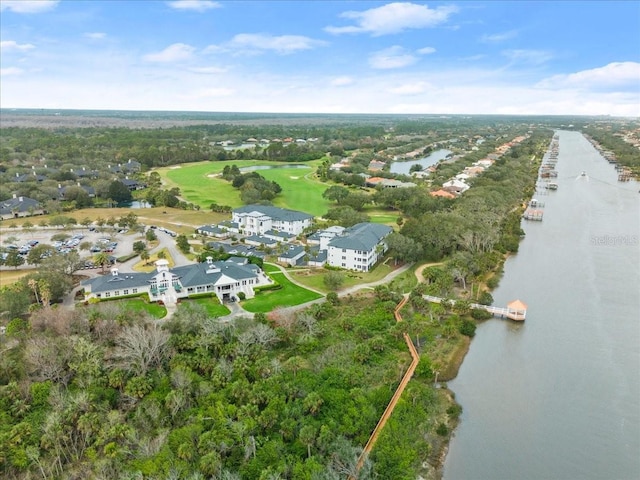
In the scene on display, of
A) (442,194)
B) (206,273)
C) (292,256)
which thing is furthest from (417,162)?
(206,273)

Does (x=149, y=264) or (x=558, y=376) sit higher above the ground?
(x=149, y=264)

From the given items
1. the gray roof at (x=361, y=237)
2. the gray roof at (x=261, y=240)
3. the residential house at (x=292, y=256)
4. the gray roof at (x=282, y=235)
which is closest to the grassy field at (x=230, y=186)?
the gray roof at (x=282, y=235)

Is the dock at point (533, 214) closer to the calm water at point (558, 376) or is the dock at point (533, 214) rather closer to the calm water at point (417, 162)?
the calm water at point (558, 376)

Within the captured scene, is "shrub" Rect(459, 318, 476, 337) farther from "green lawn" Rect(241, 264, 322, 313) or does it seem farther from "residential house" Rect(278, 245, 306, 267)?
"residential house" Rect(278, 245, 306, 267)

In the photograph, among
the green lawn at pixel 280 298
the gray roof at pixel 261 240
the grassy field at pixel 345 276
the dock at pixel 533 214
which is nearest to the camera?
the green lawn at pixel 280 298

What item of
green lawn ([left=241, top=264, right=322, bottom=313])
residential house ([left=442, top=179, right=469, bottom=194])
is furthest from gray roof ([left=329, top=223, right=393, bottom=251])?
residential house ([left=442, top=179, right=469, bottom=194])

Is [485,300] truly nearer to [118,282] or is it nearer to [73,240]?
[118,282]

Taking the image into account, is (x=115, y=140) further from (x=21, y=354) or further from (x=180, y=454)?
(x=180, y=454)

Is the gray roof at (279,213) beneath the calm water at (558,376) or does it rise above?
above
